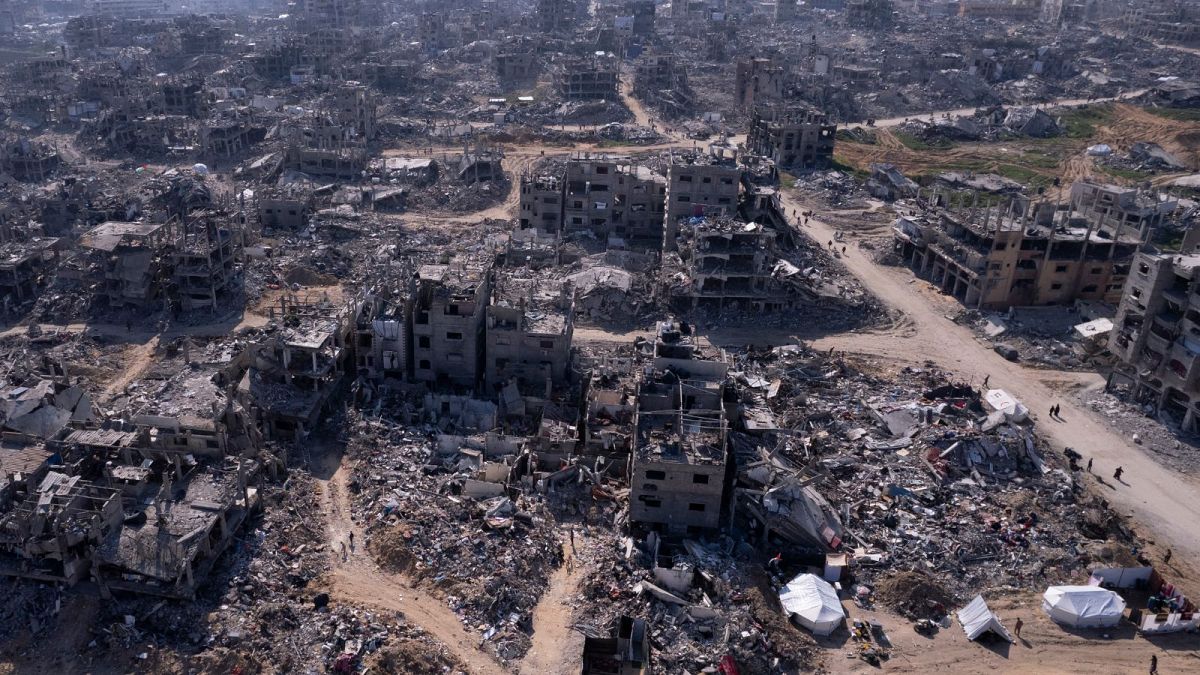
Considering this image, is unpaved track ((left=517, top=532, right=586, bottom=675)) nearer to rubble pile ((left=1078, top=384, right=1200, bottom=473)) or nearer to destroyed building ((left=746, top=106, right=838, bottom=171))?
rubble pile ((left=1078, top=384, right=1200, bottom=473))

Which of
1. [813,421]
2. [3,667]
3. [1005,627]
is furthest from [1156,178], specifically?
[3,667]

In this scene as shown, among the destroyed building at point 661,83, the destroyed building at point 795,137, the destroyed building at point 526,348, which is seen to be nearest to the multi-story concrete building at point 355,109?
the destroyed building at point 661,83

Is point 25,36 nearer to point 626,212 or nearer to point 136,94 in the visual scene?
point 136,94

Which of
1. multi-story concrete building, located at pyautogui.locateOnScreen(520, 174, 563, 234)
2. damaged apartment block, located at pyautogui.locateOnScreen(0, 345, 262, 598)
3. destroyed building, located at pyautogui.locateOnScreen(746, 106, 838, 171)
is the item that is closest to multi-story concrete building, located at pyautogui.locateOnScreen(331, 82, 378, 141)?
multi-story concrete building, located at pyautogui.locateOnScreen(520, 174, 563, 234)

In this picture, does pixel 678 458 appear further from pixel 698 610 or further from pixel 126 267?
pixel 126 267

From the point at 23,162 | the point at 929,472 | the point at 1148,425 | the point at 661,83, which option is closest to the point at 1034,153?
the point at 661,83

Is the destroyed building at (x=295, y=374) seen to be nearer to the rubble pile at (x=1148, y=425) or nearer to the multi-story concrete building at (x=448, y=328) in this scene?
the multi-story concrete building at (x=448, y=328)

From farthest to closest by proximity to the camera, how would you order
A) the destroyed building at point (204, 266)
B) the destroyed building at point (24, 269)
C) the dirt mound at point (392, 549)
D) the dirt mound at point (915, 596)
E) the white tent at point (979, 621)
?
the destroyed building at point (24, 269) < the destroyed building at point (204, 266) < the dirt mound at point (392, 549) < the dirt mound at point (915, 596) < the white tent at point (979, 621)
